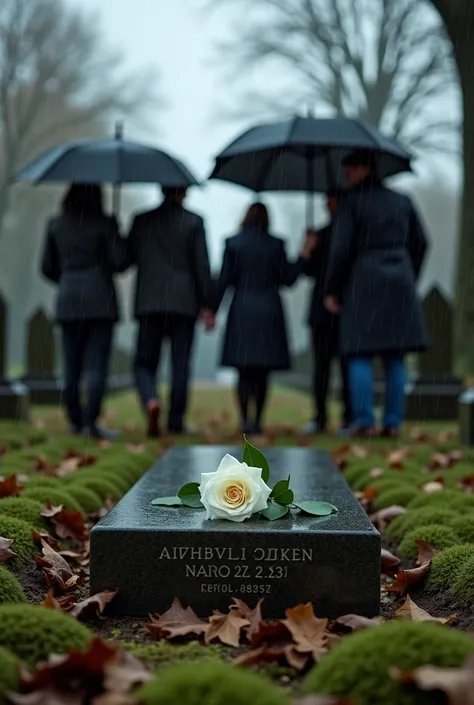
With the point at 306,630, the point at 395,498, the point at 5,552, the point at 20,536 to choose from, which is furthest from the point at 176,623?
the point at 395,498

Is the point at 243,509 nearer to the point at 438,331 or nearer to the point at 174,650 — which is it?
the point at 174,650

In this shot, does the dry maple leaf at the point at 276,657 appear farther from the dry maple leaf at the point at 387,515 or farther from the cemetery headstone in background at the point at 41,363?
the cemetery headstone in background at the point at 41,363

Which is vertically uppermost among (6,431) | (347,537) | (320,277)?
(320,277)

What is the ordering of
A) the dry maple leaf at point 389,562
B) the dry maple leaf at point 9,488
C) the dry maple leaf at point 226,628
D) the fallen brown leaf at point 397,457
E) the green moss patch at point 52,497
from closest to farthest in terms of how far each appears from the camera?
1. the dry maple leaf at point 226,628
2. the dry maple leaf at point 389,562
3. the green moss patch at point 52,497
4. the dry maple leaf at point 9,488
5. the fallen brown leaf at point 397,457

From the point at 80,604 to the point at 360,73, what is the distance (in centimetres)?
2290

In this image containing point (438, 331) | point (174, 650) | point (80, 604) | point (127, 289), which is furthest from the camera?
point (127, 289)

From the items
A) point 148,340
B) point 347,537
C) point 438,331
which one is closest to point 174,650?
point 347,537

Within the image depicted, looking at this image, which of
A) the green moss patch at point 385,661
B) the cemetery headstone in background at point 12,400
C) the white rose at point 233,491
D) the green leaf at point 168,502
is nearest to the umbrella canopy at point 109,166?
the cemetery headstone in background at point 12,400

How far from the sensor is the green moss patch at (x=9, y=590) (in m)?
2.65

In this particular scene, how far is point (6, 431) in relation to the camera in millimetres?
7637

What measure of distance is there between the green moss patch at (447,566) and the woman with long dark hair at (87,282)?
15.4 feet

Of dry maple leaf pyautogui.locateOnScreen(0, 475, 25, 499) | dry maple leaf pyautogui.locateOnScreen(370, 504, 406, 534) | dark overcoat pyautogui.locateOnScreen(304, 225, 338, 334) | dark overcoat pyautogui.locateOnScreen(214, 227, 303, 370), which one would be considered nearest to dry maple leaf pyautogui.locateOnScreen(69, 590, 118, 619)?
dry maple leaf pyautogui.locateOnScreen(0, 475, 25, 499)

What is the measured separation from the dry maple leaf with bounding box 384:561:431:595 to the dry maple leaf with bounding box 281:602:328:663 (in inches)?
23.3

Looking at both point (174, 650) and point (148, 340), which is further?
point (148, 340)
